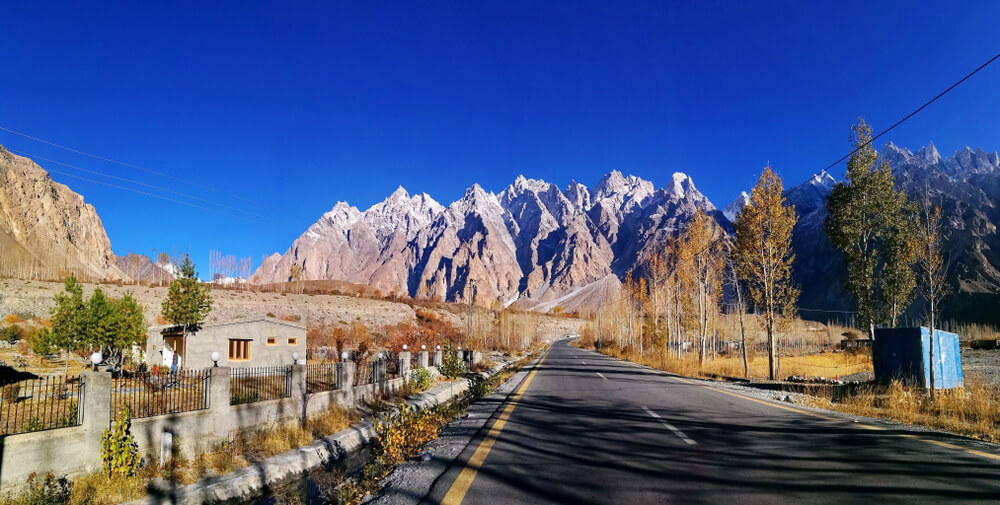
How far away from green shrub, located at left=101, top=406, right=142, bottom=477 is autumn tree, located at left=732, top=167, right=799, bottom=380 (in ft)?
83.2

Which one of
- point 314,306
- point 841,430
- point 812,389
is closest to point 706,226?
Result: point 812,389

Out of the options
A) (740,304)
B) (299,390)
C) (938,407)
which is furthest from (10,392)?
(740,304)

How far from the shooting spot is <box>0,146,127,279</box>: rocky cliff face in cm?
12212

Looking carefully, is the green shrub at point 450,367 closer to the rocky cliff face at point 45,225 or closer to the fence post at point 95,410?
the fence post at point 95,410

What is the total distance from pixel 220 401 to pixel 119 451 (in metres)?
2.49

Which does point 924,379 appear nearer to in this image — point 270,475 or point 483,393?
point 483,393

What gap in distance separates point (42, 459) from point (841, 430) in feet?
38.7

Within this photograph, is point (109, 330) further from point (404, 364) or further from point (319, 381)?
point (404, 364)

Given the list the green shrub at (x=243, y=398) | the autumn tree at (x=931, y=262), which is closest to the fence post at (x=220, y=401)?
the green shrub at (x=243, y=398)

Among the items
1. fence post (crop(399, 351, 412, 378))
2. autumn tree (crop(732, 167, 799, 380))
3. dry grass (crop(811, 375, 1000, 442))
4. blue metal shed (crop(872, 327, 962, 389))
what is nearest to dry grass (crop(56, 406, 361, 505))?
fence post (crop(399, 351, 412, 378))

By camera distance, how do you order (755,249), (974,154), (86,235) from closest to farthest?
(755,249) → (86,235) → (974,154)

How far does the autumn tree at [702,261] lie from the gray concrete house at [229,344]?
2829 cm

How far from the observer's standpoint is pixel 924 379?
13.1 metres

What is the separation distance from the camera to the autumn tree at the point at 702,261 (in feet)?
124
